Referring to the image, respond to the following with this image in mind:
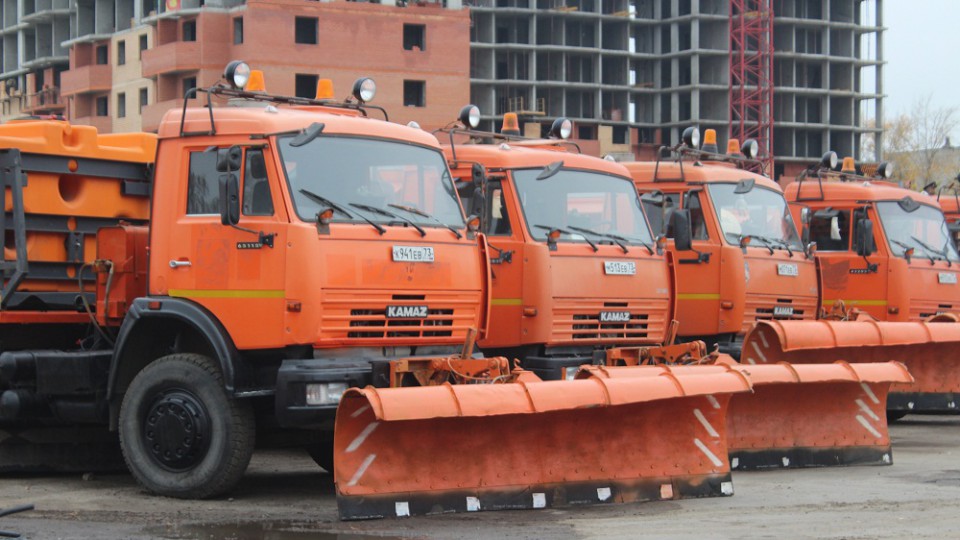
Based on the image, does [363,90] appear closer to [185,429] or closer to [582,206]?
[582,206]

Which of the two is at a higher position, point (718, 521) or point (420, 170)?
point (420, 170)

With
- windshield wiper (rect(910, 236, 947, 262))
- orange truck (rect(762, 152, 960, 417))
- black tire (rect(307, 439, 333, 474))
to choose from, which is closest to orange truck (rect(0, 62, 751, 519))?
black tire (rect(307, 439, 333, 474))

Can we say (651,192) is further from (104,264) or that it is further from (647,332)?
(104,264)

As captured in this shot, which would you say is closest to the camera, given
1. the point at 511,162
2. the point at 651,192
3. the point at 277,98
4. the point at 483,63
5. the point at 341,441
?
the point at 341,441

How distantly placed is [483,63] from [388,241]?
93.9 metres

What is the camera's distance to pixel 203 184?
1118 centimetres

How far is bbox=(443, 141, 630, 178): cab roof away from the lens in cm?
1406

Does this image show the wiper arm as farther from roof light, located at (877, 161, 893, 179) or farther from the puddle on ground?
roof light, located at (877, 161, 893, 179)

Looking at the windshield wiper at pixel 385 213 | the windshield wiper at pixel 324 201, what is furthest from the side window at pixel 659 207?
the windshield wiper at pixel 324 201

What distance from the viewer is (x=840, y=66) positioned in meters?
110

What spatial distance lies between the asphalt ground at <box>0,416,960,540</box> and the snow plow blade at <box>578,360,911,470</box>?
0.17 meters

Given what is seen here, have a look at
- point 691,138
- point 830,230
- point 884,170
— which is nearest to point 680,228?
point 691,138

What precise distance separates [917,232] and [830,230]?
1.14 metres

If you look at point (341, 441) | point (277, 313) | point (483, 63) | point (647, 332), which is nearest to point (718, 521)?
point (341, 441)
